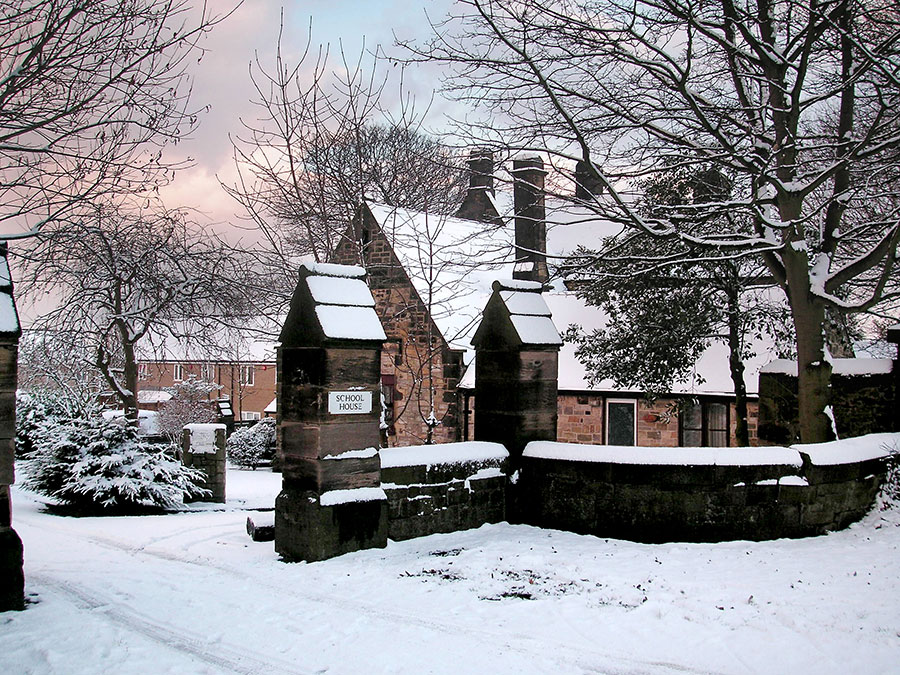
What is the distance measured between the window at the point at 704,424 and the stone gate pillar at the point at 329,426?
498 inches

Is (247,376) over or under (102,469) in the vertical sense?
over

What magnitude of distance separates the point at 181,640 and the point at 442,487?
383cm

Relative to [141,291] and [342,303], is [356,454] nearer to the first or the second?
[342,303]

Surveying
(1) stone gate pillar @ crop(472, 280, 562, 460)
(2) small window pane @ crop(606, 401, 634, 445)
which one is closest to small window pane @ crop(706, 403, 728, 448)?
(2) small window pane @ crop(606, 401, 634, 445)

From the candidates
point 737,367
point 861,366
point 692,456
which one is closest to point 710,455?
point 692,456

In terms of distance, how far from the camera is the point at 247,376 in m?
50.2

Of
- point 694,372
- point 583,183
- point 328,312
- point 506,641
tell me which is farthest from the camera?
point 583,183

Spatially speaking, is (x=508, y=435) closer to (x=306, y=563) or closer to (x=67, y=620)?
(x=306, y=563)

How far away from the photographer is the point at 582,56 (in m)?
10.8

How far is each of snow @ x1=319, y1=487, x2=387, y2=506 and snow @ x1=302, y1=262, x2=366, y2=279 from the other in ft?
7.53

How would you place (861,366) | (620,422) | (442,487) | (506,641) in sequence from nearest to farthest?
1. (506,641)
2. (442,487)
3. (861,366)
4. (620,422)

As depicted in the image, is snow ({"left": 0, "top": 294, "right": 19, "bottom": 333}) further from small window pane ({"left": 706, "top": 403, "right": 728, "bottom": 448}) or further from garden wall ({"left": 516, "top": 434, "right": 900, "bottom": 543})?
small window pane ({"left": 706, "top": 403, "right": 728, "bottom": 448})

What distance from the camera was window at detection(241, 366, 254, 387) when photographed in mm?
47797

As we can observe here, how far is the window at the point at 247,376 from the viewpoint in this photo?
4780 cm
